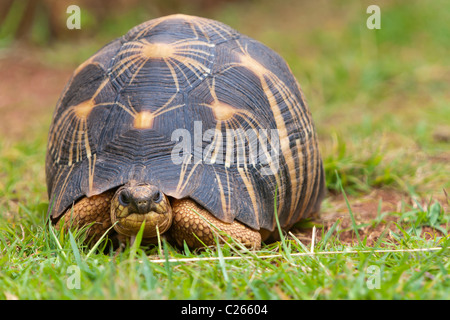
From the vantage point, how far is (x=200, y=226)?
8.37 ft

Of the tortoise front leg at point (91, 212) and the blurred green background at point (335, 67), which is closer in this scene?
the tortoise front leg at point (91, 212)

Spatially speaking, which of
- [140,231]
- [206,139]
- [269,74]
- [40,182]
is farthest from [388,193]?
[40,182]

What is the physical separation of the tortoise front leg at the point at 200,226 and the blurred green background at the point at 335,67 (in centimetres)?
155

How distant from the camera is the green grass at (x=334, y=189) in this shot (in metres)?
2.10

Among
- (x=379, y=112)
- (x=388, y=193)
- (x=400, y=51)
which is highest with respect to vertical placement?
(x=400, y=51)

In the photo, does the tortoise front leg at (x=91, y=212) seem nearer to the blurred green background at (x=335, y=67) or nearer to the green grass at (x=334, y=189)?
the green grass at (x=334, y=189)

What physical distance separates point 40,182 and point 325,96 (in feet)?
11.0

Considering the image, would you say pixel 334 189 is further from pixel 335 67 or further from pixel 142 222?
pixel 335 67

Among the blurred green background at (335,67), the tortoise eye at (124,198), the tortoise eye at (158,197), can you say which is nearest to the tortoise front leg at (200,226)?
the tortoise eye at (158,197)

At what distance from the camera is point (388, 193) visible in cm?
395

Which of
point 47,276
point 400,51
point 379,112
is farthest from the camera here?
point 400,51

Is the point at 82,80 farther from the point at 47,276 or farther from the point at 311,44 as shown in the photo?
the point at 311,44

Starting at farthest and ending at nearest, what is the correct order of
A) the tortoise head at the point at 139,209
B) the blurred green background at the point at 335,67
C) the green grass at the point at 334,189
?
1. the blurred green background at the point at 335,67
2. the tortoise head at the point at 139,209
3. the green grass at the point at 334,189

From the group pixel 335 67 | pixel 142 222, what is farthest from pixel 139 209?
pixel 335 67
